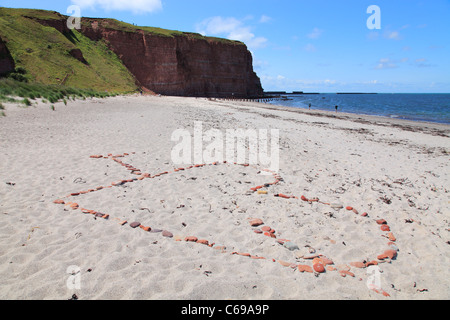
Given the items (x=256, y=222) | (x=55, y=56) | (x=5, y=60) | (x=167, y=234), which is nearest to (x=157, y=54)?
(x=55, y=56)

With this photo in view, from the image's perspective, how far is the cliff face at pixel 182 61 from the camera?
53562 millimetres

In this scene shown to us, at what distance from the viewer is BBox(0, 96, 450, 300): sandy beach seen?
2807 millimetres

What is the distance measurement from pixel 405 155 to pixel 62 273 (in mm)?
11907

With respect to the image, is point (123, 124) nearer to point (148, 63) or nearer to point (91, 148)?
point (91, 148)

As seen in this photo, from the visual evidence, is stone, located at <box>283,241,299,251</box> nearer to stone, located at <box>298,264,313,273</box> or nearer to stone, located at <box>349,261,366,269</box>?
stone, located at <box>298,264,313,273</box>

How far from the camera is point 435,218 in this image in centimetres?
496

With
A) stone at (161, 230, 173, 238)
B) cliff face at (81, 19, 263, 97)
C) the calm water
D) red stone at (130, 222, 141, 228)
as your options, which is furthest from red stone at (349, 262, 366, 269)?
cliff face at (81, 19, 263, 97)

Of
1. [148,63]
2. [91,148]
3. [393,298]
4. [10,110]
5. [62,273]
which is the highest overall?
[148,63]

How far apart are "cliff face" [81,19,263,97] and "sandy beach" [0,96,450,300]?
170 ft

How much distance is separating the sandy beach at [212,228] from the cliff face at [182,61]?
2045 inches

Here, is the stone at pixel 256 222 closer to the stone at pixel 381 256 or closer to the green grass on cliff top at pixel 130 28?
the stone at pixel 381 256

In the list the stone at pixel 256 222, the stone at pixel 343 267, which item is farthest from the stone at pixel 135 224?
the stone at pixel 343 267

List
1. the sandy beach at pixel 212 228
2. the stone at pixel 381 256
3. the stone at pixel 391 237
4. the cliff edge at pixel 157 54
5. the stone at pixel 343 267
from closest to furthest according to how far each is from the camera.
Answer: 1. the sandy beach at pixel 212 228
2. the stone at pixel 343 267
3. the stone at pixel 381 256
4. the stone at pixel 391 237
5. the cliff edge at pixel 157 54
